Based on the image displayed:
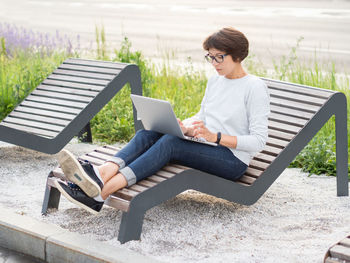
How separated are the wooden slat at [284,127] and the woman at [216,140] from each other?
578mm

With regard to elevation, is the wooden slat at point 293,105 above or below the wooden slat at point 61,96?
above

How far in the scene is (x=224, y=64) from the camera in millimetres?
3855

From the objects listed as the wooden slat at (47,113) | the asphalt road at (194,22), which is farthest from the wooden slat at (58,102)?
the asphalt road at (194,22)

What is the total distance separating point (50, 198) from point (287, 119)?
6.03 feet

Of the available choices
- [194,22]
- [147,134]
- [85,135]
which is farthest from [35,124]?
[194,22]

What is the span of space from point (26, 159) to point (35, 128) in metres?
0.45

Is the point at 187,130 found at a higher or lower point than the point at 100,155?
higher

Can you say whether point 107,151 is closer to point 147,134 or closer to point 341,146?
point 147,134

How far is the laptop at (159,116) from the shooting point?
12.1 ft

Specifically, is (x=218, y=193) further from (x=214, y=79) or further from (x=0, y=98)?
(x=0, y=98)

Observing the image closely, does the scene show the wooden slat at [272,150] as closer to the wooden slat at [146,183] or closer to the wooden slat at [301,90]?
the wooden slat at [301,90]

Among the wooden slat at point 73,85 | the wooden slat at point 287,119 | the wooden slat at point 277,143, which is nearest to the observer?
the wooden slat at point 277,143

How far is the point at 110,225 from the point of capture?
3.88m

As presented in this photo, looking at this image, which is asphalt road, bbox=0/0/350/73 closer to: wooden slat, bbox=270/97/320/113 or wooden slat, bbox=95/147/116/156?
wooden slat, bbox=270/97/320/113
